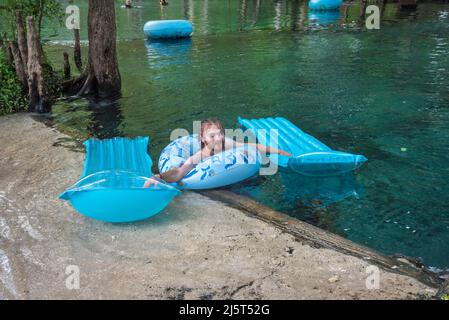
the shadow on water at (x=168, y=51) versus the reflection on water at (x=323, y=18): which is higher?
the reflection on water at (x=323, y=18)

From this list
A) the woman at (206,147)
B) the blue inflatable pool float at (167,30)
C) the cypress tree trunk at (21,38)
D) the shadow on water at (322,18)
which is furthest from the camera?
the shadow on water at (322,18)

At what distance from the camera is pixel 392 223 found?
170 inches

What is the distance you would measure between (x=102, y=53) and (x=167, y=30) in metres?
7.71

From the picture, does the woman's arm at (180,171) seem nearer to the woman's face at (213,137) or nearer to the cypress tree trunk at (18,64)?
the woman's face at (213,137)

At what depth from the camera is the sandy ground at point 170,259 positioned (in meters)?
2.94

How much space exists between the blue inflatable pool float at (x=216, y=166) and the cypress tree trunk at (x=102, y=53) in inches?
150

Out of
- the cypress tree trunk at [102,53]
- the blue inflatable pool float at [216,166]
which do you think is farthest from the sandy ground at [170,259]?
the cypress tree trunk at [102,53]

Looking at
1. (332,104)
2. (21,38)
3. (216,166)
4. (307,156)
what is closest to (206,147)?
(216,166)

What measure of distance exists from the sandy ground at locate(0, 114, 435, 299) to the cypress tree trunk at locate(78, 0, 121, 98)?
14.6ft

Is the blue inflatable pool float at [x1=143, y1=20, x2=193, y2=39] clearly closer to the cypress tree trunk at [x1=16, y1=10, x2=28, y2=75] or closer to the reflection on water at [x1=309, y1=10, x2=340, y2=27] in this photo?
the reflection on water at [x1=309, y1=10, x2=340, y2=27]

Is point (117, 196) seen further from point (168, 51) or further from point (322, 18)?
point (322, 18)

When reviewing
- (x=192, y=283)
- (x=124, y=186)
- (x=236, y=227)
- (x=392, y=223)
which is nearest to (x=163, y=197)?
(x=124, y=186)

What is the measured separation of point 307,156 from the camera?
5.09 metres

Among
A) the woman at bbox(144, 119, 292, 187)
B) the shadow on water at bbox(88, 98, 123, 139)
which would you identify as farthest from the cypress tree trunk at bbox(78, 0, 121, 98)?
Answer: the woman at bbox(144, 119, 292, 187)
